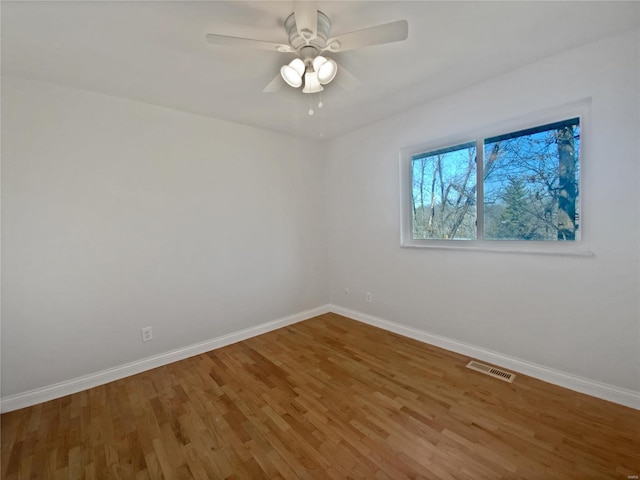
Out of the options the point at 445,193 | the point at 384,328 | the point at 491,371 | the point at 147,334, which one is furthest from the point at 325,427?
the point at 445,193

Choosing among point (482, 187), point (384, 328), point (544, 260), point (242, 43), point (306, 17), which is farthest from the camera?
point (384, 328)

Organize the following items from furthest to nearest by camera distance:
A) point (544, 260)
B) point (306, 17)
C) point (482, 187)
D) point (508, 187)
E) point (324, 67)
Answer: point (482, 187) < point (508, 187) < point (544, 260) < point (324, 67) < point (306, 17)

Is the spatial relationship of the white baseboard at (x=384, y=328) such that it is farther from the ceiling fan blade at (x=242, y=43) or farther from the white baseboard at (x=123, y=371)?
the ceiling fan blade at (x=242, y=43)

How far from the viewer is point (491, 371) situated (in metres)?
2.20

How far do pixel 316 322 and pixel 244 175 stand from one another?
1.98m

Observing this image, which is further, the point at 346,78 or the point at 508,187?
the point at 508,187

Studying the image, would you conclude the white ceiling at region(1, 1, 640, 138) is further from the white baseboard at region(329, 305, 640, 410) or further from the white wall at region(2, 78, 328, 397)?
the white baseboard at region(329, 305, 640, 410)

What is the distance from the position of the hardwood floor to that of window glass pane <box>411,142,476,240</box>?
3.99ft

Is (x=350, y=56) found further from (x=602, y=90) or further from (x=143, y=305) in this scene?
(x=143, y=305)

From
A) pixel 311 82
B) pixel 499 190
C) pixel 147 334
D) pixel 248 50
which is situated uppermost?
pixel 248 50

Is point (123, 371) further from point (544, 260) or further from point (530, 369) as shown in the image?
point (544, 260)

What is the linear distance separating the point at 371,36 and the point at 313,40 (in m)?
0.32

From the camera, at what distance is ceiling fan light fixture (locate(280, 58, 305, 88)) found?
1.57 metres

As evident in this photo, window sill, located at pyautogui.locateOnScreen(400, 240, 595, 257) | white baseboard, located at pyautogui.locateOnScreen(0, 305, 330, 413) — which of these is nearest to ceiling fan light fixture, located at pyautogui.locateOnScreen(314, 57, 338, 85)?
window sill, located at pyautogui.locateOnScreen(400, 240, 595, 257)
